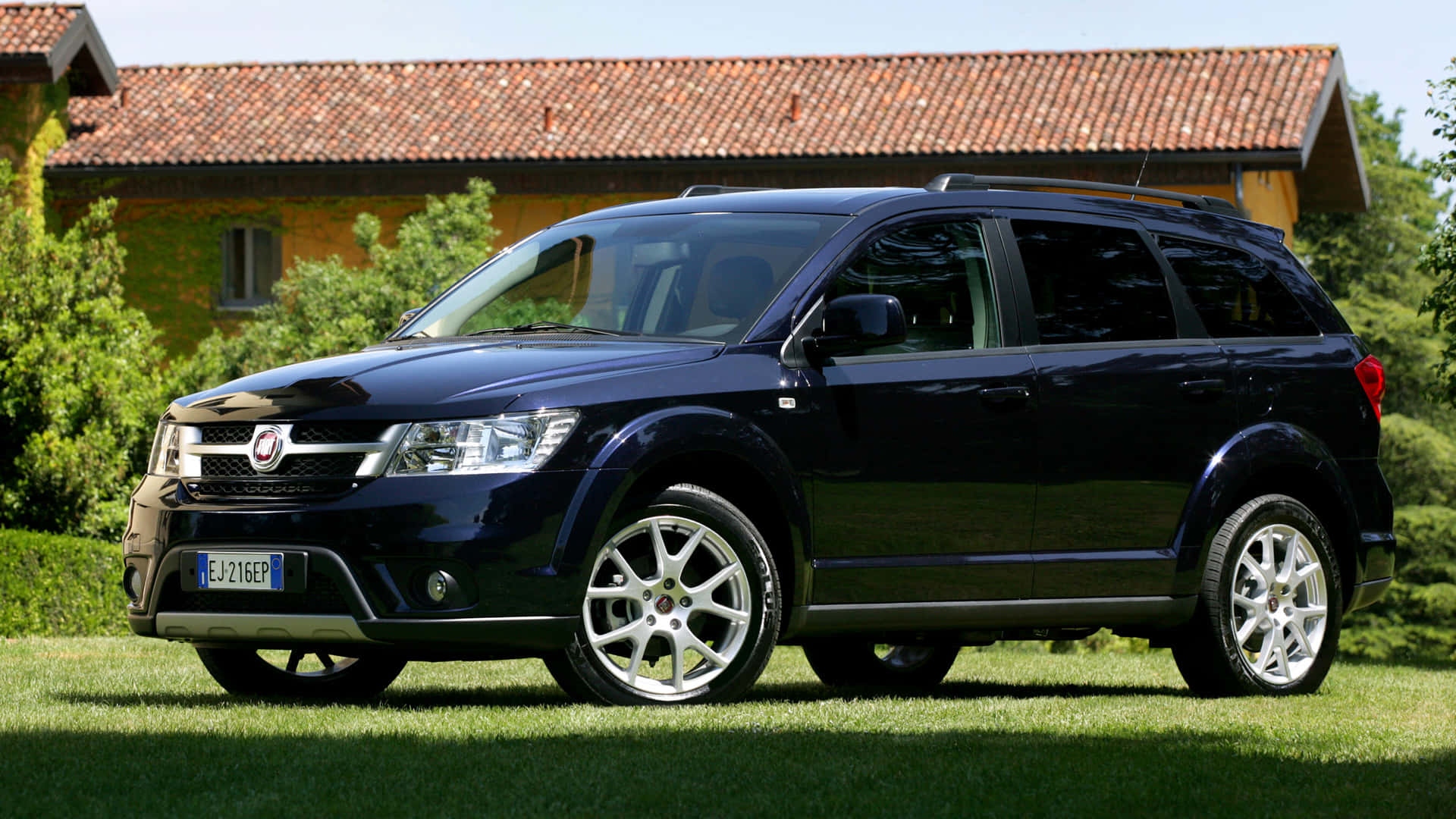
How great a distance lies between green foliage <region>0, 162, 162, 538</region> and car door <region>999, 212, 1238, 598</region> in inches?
592

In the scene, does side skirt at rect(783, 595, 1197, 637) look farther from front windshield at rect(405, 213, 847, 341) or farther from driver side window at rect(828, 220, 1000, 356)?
front windshield at rect(405, 213, 847, 341)

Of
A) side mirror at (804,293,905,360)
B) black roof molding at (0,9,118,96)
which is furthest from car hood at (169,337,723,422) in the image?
black roof molding at (0,9,118,96)

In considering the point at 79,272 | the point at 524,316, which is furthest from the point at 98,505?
the point at 524,316

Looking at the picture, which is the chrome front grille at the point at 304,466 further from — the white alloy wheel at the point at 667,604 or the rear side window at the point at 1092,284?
the rear side window at the point at 1092,284

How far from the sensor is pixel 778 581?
23.8 ft

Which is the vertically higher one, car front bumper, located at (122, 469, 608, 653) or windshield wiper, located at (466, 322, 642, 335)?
windshield wiper, located at (466, 322, 642, 335)

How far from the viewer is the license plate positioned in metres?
6.75

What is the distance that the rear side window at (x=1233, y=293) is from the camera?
8.88 meters

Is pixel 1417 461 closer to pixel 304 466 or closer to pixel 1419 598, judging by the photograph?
pixel 1419 598

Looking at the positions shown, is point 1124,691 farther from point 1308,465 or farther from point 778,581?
point 778,581

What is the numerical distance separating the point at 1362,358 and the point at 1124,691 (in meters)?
1.84

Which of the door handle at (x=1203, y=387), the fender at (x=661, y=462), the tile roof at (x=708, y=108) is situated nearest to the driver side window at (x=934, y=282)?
the fender at (x=661, y=462)

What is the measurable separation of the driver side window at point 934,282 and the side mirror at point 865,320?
0.35 metres

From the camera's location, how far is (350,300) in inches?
1008
